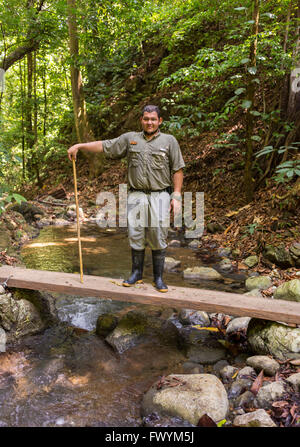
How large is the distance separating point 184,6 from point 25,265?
9070mm

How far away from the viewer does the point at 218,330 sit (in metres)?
3.71

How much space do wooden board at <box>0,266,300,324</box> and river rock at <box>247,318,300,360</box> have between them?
187 millimetres

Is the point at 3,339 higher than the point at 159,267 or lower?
lower

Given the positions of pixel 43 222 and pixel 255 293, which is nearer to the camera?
pixel 255 293

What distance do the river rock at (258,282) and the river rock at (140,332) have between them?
161cm

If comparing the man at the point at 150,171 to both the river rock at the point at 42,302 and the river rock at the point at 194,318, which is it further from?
the river rock at the point at 42,302

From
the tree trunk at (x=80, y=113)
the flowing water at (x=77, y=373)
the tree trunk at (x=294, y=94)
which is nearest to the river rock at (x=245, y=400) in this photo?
the flowing water at (x=77, y=373)

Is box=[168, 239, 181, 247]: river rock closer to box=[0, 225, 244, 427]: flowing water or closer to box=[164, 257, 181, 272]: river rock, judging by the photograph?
box=[164, 257, 181, 272]: river rock

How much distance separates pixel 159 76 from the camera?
1321 cm

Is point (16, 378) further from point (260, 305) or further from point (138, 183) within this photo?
point (260, 305)

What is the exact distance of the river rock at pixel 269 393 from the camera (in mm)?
2364

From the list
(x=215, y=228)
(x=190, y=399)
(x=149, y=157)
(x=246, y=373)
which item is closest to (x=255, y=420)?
(x=190, y=399)

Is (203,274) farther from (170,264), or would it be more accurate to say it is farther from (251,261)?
(251,261)

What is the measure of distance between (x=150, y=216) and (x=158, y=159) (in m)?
0.57
